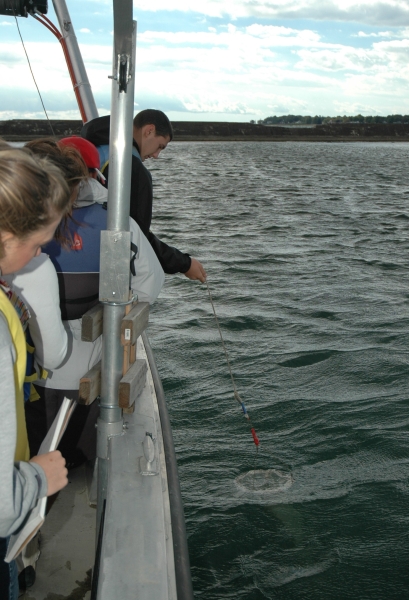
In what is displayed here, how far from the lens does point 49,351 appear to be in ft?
7.13

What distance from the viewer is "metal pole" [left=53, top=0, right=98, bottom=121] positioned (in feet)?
17.8

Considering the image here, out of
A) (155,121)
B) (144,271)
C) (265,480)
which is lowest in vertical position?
(265,480)

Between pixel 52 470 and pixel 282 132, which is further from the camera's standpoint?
pixel 282 132

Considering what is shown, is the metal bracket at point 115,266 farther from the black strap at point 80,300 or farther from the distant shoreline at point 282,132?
the distant shoreline at point 282,132

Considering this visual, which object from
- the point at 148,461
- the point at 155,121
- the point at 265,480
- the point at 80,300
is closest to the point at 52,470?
the point at 148,461

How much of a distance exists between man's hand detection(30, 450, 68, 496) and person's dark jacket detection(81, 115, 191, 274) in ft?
6.33

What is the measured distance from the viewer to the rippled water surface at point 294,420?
401 centimetres

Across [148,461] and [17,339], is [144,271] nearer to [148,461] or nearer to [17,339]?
[148,461]

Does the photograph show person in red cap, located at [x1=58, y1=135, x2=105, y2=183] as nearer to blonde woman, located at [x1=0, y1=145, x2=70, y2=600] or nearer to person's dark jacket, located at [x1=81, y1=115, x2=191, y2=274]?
person's dark jacket, located at [x1=81, y1=115, x2=191, y2=274]

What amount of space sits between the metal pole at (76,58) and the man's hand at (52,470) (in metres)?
4.32

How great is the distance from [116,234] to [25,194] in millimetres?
836

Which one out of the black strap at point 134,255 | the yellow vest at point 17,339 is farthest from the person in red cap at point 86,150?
the yellow vest at point 17,339

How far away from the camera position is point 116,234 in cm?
228

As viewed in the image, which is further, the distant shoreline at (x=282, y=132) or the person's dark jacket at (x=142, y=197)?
the distant shoreline at (x=282, y=132)
